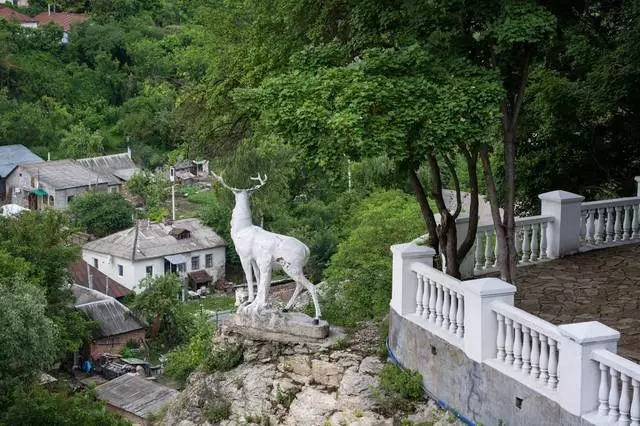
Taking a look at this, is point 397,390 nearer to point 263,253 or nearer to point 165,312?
point 263,253

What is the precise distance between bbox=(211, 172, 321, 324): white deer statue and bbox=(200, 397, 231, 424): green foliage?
1.15 m

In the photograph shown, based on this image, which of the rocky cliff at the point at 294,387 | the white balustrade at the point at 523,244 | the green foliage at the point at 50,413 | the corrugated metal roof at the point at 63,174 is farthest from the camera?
the corrugated metal roof at the point at 63,174

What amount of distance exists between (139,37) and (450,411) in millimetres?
72596

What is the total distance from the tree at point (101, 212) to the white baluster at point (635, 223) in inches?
1639

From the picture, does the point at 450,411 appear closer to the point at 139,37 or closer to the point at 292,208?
the point at 292,208

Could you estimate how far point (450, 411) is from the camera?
11.0m

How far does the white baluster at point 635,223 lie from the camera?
14.8m

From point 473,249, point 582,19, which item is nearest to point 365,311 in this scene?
point 473,249

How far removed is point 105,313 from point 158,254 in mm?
9913

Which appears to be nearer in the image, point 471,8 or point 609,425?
point 609,425

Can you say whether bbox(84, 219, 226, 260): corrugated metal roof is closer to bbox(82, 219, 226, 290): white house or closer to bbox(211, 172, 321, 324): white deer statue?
bbox(82, 219, 226, 290): white house

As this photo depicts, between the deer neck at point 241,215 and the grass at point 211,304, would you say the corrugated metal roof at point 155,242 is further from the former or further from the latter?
the deer neck at point 241,215

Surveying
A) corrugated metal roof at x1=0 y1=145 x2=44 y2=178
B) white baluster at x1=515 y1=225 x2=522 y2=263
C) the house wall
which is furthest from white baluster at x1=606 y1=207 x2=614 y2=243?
corrugated metal roof at x1=0 y1=145 x2=44 y2=178

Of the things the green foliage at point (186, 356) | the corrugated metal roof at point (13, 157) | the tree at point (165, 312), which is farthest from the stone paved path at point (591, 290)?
the corrugated metal roof at point (13, 157)
